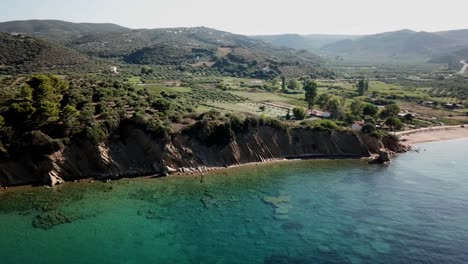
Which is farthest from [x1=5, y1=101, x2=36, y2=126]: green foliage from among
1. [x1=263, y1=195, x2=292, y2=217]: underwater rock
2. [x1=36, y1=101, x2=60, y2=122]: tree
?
[x1=263, y1=195, x2=292, y2=217]: underwater rock

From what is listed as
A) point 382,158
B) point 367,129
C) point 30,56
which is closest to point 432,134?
point 367,129

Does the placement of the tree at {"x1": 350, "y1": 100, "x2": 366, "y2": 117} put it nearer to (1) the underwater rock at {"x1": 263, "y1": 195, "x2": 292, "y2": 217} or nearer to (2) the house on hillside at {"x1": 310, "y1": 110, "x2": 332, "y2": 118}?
(2) the house on hillside at {"x1": 310, "y1": 110, "x2": 332, "y2": 118}

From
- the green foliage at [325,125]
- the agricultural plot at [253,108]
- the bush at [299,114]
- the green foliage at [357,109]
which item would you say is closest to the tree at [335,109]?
the green foliage at [357,109]

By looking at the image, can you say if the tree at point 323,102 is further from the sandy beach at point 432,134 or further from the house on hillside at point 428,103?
the house on hillside at point 428,103

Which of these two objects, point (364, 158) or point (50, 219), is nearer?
point (50, 219)

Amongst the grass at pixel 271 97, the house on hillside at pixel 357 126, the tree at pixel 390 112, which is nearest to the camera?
the house on hillside at pixel 357 126

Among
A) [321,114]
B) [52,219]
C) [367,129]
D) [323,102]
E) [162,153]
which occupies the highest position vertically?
[323,102]

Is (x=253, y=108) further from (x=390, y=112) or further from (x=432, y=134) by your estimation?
(x=432, y=134)
